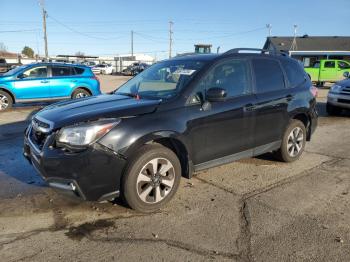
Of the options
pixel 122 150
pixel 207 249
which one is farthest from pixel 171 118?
pixel 207 249

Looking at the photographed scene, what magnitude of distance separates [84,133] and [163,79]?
1688mm

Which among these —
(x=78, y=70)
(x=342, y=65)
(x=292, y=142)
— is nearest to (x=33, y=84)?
(x=78, y=70)

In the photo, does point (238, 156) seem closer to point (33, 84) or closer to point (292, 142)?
point (292, 142)

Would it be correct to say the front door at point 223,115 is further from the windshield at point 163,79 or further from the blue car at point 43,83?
the blue car at point 43,83

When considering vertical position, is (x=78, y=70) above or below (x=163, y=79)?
below

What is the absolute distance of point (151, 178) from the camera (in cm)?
415

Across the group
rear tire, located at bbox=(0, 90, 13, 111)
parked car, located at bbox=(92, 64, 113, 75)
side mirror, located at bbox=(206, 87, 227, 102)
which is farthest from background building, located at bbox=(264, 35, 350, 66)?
side mirror, located at bbox=(206, 87, 227, 102)

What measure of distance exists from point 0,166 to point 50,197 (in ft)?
6.05

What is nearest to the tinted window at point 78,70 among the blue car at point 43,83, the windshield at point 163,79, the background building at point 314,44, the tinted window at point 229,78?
the blue car at point 43,83

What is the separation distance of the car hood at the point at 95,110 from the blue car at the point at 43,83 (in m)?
8.82

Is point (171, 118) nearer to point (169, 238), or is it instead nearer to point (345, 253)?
point (169, 238)

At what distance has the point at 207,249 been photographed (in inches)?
134

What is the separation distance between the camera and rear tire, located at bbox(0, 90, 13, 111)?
12484mm

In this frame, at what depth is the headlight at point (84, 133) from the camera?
12.3 ft
